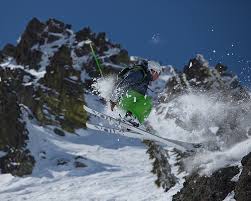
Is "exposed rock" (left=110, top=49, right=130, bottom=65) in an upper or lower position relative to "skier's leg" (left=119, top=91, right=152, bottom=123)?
upper

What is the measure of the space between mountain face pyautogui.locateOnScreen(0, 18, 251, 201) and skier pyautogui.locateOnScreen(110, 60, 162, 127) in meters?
1.99

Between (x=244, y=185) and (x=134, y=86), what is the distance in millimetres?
4124

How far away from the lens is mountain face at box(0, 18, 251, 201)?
11.0 m

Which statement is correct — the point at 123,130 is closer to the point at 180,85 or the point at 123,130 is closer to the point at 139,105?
the point at 139,105

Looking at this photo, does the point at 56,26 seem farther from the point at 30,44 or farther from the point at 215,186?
the point at 215,186

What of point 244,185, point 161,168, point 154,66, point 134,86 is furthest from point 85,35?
point 244,185

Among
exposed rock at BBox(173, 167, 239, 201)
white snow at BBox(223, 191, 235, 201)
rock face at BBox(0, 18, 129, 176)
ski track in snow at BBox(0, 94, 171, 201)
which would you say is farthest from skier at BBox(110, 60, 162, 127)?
rock face at BBox(0, 18, 129, 176)

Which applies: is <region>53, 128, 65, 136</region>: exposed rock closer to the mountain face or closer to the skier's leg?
the mountain face

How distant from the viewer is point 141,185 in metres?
26.7

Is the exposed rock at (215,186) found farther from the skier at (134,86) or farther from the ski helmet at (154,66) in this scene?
the ski helmet at (154,66)

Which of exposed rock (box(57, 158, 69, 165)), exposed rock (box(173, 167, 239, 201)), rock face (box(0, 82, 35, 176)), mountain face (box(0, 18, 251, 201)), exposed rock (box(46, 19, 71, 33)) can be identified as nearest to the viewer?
exposed rock (box(173, 167, 239, 201))

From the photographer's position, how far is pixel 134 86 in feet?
38.7

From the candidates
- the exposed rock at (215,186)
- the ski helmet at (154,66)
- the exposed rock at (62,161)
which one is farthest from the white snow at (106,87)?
the exposed rock at (62,161)

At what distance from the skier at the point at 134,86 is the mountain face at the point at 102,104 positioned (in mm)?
1987
